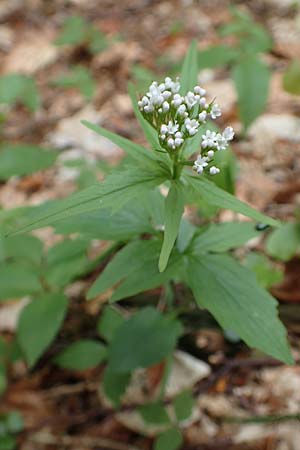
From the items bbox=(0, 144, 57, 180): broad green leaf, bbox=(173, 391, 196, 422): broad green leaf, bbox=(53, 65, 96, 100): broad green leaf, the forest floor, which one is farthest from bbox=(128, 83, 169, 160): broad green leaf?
bbox=(53, 65, 96, 100): broad green leaf

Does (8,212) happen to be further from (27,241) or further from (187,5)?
(187,5)

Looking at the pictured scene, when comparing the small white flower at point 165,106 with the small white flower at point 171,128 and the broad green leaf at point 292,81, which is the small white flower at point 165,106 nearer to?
the small white flower at point 171,128

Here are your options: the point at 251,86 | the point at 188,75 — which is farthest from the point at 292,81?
the point at 188,75

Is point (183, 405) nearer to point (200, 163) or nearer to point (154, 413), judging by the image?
point (154, 413)

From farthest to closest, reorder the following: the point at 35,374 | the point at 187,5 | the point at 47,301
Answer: the point at 187,5 → the point at 35,374 → the point at 47,301

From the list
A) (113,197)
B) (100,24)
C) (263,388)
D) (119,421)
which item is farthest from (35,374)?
(100,24)

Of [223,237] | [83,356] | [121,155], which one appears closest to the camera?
[223,237]

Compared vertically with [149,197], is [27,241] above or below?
below
